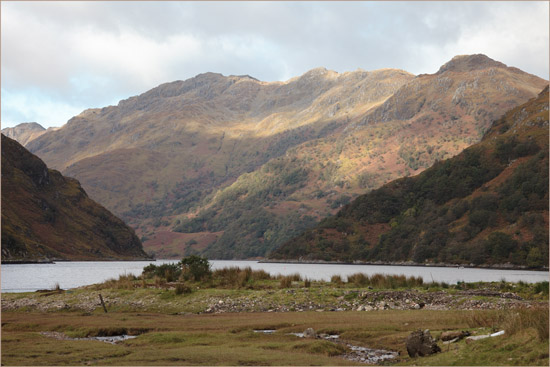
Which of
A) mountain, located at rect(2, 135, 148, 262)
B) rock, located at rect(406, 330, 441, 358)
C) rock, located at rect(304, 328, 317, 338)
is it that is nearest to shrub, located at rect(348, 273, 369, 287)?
rock, located at rect(304, 328, 317, 338)

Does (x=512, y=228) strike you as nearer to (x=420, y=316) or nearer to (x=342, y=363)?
(x=420, y=316)

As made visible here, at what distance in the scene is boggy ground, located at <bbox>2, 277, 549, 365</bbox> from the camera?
18766mm

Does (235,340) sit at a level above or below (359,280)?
below

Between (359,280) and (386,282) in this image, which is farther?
(359,280)

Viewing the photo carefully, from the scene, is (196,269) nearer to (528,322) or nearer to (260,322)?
(260,322)

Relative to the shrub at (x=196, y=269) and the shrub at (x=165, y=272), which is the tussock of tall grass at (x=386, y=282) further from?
the shrub at (x=165, y=272)

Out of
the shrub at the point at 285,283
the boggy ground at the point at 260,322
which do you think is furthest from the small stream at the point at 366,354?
the shrub at the point at 285,283

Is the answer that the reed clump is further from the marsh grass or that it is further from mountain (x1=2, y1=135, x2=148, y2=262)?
mountain (x1=2, y1=135, x2=148, y2=262)

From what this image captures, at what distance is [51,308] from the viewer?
125ft

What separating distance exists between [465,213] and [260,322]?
131 meters

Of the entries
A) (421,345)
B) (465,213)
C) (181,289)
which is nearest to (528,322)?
(421,345)

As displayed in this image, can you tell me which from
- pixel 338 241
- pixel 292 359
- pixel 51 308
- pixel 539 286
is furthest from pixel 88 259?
pixel 292 359

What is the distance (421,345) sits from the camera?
1955 cm

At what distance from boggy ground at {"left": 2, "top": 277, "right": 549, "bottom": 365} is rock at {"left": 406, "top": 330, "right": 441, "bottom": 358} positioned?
0.43 meters
